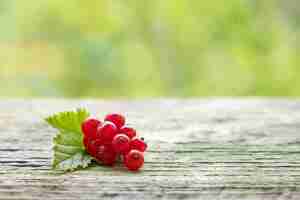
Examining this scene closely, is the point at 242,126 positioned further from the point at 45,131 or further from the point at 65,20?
the point at 65,20

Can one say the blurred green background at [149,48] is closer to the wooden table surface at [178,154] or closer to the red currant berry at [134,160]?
the wooden table surface at [178,154]

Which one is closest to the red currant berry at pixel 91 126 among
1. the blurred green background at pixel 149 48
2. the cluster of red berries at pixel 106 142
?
the cluster of red berries at pixel 106 142

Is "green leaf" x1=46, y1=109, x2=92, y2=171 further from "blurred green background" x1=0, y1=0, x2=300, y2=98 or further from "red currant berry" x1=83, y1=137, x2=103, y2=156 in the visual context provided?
"blurred green background" x1=0, y1=0, x2=300, y2=98

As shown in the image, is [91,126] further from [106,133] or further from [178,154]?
[178,154]

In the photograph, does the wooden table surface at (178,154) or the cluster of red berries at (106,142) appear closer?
the wooden table surface at (178,154)

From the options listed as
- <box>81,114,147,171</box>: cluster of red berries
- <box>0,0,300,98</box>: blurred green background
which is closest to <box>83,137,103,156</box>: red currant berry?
<box>81,114,147,171</box>: cluster of red berries

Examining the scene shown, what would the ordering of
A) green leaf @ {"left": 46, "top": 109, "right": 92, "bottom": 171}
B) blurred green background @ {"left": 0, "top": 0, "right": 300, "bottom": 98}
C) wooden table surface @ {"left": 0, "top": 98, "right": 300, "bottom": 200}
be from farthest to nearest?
blurred green background @ {"left": 0, "top": 0, "right": 300, "bottom": 98}, green leaf @ {"left": 46, "top": 109, "right": 92, "bottom": 171}, wooden table surface @ {"left": 0, "top": 98, "right": 300, "bottom": 200}
